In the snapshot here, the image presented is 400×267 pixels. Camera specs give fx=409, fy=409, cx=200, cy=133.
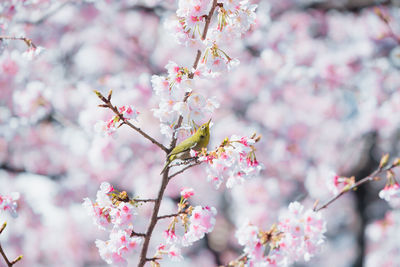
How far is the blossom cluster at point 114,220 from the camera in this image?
6.39 ft

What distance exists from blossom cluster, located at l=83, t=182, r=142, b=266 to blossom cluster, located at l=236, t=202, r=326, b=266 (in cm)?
66

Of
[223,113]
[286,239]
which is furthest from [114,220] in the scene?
[223,113]

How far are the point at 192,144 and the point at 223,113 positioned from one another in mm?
7415

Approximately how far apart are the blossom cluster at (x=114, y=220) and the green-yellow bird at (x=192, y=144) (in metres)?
0.28

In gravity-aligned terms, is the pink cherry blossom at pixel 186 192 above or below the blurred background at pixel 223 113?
below

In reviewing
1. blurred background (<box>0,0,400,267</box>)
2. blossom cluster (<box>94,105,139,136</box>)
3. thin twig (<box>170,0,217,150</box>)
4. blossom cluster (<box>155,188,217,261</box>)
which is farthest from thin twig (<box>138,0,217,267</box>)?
blurred background (<box>0,0,400,267</box>)

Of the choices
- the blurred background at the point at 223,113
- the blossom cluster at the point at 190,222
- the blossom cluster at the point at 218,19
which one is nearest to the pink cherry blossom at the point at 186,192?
the blossom cluster at the point at 190,222

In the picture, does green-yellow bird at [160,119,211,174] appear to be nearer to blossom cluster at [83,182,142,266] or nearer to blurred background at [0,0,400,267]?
blossom cluster at [83,182,142,266]

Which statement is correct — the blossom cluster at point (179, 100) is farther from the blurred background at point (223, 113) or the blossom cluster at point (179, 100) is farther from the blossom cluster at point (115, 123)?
the blurred background at point (223, 113)

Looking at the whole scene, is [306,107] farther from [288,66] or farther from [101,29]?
[101,29]

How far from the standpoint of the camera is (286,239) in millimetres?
2477

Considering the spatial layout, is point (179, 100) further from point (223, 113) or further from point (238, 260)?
point (223, 113)

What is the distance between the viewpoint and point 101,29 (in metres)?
9.27

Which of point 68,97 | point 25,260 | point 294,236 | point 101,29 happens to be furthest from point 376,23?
point 25,260
